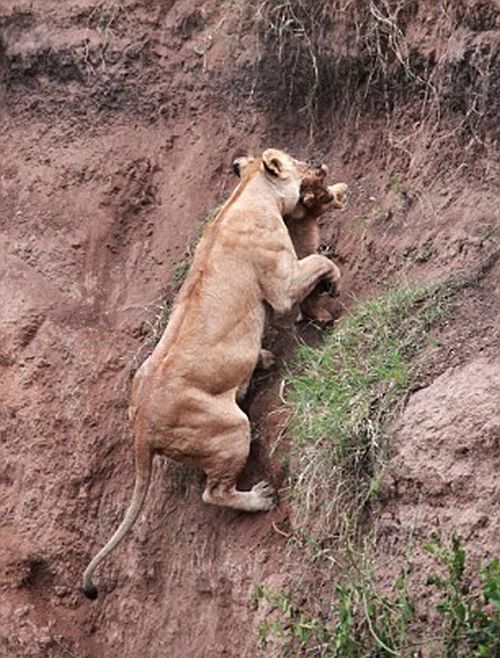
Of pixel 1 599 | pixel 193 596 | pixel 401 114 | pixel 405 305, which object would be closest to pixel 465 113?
pixel 401 114

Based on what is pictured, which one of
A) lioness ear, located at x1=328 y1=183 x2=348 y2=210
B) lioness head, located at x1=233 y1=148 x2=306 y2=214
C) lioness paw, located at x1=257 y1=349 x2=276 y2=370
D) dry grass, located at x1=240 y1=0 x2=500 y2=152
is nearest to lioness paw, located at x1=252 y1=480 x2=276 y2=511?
lioness paw, located at x1=257 y1=349 x2=276 y2=370

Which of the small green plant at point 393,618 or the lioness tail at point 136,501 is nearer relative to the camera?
the small green plant at point 393,618

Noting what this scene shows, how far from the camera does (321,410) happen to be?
9969mm

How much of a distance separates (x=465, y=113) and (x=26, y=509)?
3.78 m

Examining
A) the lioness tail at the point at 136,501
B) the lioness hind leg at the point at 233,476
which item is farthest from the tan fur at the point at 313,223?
the lioness tail at the point at 136,501

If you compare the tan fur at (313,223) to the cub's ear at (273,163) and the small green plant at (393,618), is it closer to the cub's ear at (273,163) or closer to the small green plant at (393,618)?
the cub's ear at (273,163)

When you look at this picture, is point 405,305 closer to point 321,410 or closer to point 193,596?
point 321,410

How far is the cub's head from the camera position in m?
11.0

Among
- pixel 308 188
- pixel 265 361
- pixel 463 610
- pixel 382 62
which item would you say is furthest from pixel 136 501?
pixel 382 62

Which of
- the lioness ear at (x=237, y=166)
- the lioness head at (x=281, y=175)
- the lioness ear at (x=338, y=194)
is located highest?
the lioness head at (x=281, y=175)

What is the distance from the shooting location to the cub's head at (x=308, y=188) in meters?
11.0

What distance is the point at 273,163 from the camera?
10.9m

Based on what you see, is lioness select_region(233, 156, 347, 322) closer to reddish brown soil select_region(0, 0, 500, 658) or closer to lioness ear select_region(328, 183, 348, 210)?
lioness ear select_region(328, 183, 348, 210)

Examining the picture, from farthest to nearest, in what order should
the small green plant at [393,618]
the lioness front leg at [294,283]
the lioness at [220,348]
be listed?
the lioness front leg at [294,283] < the lioness at [220,348] < the small green plant at [393,618]
